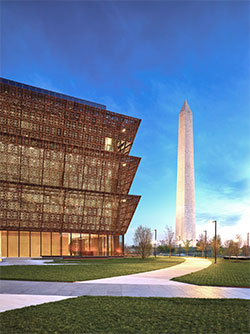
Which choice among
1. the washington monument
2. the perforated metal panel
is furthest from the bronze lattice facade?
the washington monument

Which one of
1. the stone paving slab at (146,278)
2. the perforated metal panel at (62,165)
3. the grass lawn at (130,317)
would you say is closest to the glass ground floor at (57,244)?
the perforated metal panel at (62,165)

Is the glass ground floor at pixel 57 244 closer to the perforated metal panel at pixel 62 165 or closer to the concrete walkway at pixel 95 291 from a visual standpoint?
the perforated metal panel at pixel 62 165

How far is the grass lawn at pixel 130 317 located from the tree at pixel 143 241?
3427 centimetres

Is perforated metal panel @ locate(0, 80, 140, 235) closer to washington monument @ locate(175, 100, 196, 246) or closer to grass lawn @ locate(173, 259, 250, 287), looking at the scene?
washington monument @ locate(175, 100, 196, 246)

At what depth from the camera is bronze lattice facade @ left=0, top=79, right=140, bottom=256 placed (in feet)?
145

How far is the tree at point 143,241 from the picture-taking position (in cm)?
4497

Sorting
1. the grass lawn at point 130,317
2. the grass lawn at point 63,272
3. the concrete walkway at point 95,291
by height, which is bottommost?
the grass lawn at point 63,272

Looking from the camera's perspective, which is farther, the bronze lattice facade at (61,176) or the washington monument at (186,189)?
the washington monument at (186,189)

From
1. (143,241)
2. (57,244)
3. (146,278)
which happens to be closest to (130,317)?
(146,278)

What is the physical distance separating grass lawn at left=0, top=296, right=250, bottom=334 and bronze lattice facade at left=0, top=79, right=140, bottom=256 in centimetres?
3549

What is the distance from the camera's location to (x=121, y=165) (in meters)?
51.4

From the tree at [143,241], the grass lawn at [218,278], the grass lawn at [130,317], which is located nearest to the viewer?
the grass lawn at [130,317]

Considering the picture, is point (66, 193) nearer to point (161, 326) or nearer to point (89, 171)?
point (89, 171)

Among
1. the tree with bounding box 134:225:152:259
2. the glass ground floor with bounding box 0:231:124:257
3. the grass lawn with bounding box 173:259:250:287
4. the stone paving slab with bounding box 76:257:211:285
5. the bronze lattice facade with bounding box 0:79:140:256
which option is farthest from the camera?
the tree with bounding box 134:225:152:259
